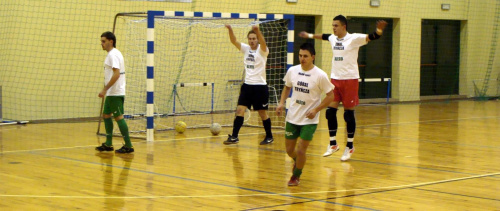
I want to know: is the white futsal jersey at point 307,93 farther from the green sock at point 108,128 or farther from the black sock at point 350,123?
the green sock at point 108,128

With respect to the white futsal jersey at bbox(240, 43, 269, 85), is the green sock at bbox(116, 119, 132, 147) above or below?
below

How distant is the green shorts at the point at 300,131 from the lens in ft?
23.8

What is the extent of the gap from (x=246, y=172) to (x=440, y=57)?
1647 centimetres

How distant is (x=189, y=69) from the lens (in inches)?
647

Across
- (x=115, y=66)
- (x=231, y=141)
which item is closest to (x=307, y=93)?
(x=115, y=66)

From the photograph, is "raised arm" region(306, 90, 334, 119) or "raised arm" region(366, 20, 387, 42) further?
"raised arm" region(366, 20, 387, 42)

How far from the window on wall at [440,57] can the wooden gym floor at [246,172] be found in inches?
390

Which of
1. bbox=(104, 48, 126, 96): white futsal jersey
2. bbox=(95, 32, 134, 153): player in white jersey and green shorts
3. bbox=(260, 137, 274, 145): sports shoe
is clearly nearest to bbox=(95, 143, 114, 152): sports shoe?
bbox=(95, 32, 134, 153): player in white jersey and green shorts

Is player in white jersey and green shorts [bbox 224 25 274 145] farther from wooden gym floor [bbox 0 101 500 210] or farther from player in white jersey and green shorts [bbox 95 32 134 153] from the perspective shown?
player in white jersey and green shorts [bbox 95 32 134 153]

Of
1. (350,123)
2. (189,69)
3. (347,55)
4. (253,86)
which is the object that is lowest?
(350,123)

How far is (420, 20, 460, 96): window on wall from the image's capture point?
22.9 meters

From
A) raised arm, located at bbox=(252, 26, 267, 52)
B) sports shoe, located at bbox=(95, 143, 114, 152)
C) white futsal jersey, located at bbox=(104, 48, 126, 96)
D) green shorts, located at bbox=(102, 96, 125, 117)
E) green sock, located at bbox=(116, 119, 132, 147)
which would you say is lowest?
sports shoe, located at bbox=(95, 143, 114, 152)

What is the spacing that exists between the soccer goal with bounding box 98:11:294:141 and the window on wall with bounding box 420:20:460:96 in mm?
7013

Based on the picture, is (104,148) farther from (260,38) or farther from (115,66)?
(260,38)
